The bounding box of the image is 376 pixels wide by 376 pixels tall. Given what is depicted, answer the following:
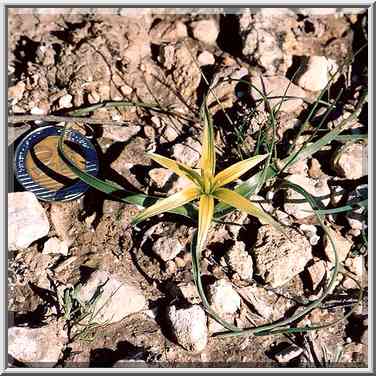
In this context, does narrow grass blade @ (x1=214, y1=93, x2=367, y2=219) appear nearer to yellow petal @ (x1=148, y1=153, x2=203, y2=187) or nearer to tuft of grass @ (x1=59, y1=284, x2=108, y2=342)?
yellow petal @ (x1=148, y1=153, x2=203, y2=187)

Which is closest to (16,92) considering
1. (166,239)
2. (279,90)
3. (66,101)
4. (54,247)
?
(66,101)

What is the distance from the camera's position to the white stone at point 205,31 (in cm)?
310

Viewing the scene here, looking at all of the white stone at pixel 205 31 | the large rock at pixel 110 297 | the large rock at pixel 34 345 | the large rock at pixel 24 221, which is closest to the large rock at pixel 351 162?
the white stone at pixel 205 31

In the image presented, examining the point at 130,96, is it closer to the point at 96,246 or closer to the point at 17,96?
the point at 17,96

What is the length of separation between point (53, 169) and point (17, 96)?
0.51 metres

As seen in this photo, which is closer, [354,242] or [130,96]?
[354,242]

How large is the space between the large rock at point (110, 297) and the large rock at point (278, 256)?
1.76 ft

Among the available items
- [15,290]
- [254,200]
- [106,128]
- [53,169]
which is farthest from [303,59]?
[15,290]

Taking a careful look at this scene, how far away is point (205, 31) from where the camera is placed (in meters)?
3.11

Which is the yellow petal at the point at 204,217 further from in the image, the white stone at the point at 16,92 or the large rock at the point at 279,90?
the white stone at the point at 16,92

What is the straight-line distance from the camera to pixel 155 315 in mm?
2389

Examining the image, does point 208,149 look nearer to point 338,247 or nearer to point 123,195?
point 123,195

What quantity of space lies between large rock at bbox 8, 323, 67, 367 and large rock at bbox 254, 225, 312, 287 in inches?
35.6

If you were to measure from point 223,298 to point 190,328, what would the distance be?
19 cm
